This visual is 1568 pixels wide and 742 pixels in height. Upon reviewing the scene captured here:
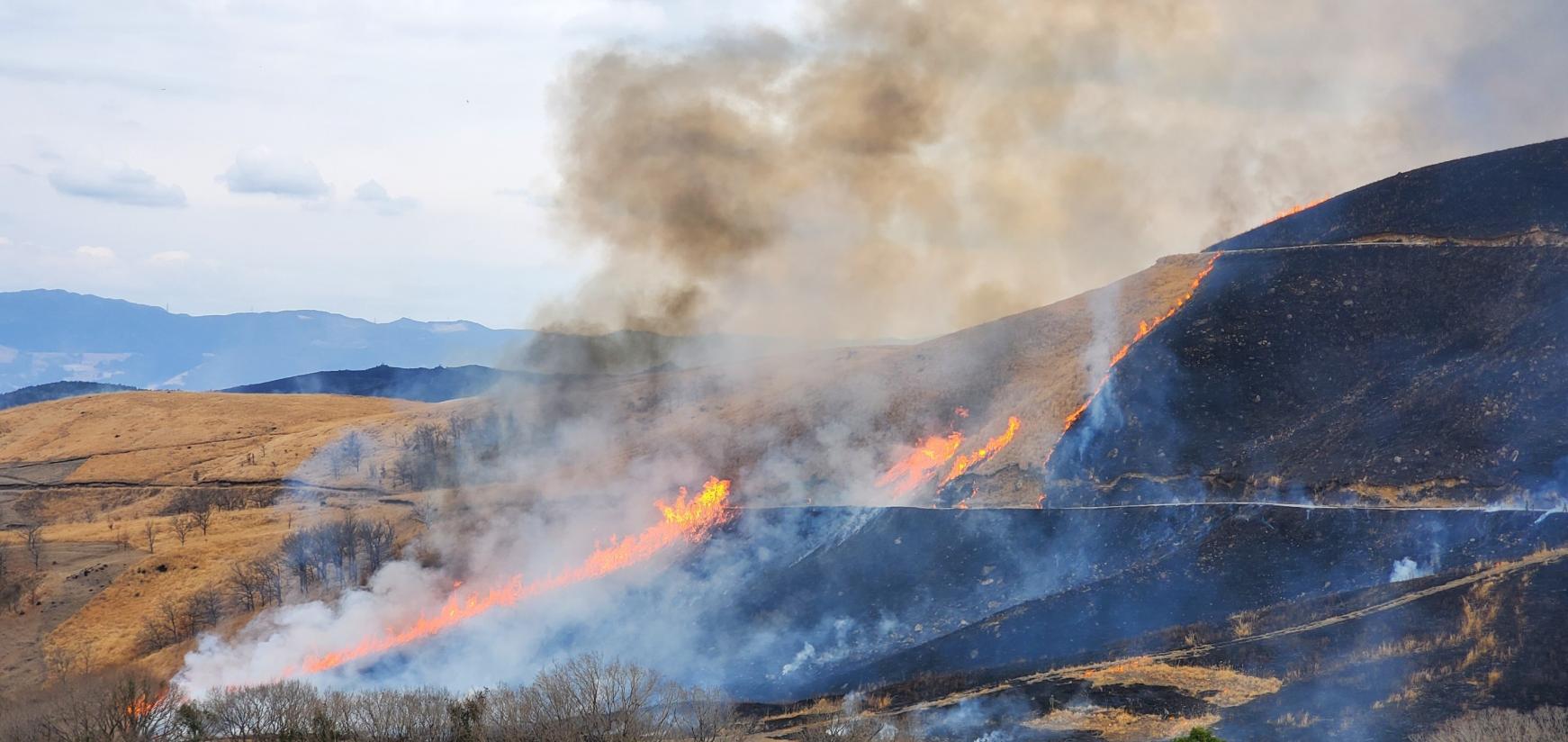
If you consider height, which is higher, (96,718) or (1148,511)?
(1148,511)

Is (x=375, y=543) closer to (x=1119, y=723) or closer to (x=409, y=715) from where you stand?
(x=409, y=715)

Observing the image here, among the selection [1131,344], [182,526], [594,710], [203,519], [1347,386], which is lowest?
[594,710]

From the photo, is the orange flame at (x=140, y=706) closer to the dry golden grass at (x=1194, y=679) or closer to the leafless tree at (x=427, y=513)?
the leafless tree at (x=427, y=513)

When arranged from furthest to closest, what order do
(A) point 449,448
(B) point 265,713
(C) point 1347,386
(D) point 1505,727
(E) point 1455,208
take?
(A) point 449,448
(E) point 1455,208
(C) point 1347,386
(B) point 265,713
(D) point 1505,727

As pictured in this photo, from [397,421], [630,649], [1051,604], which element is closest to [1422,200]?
[1051,604]

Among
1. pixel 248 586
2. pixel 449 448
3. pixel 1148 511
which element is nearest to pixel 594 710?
pixel 1148 511

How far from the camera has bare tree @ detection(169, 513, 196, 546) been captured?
9450cm

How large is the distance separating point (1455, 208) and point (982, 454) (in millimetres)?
33199

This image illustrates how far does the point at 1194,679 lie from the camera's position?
51688 mm

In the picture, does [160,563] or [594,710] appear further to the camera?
[160,563]

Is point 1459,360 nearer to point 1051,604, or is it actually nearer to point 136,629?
point 1051,604

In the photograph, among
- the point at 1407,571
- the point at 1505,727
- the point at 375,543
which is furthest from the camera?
the point at 375,543

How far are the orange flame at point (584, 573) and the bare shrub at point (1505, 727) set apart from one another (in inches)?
1636

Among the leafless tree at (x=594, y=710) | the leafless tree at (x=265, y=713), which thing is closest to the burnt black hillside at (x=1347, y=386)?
the leafless tree at (x=594, y=710)
